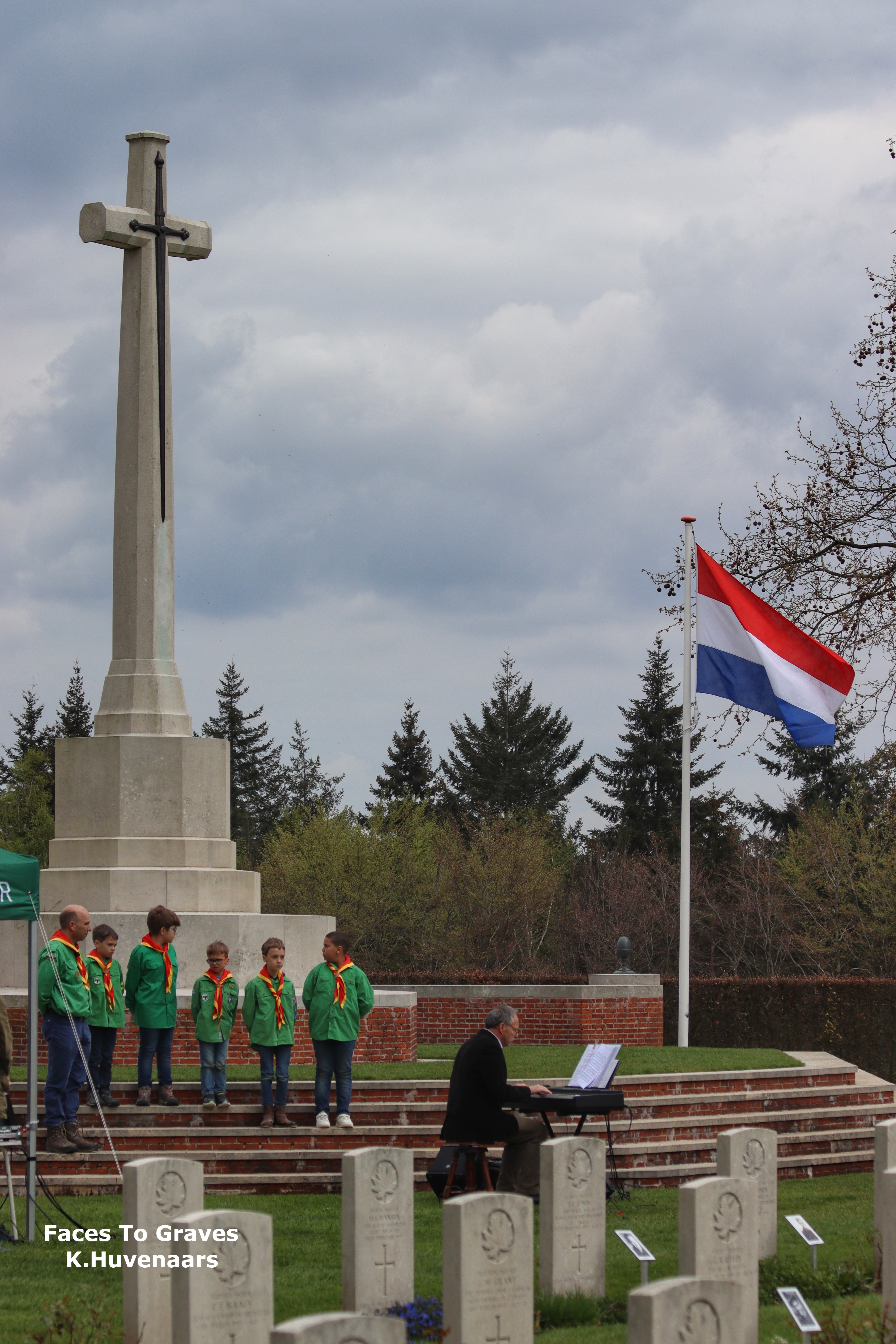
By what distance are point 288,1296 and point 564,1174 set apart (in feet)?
5.03

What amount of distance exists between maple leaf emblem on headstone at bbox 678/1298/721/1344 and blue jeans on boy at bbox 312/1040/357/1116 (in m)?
6.87

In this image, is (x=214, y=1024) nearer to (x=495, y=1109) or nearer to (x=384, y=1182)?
(x=495, y=1109)

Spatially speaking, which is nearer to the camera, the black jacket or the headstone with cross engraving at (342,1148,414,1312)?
the headstone with cross engraving at (342,1148,414,1312)

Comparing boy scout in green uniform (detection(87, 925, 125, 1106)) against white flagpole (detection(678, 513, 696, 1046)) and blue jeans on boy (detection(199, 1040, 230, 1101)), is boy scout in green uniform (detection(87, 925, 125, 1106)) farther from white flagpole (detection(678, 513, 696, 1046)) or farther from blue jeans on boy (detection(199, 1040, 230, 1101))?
white flagpole (detection(678, 513, 696, 1046))

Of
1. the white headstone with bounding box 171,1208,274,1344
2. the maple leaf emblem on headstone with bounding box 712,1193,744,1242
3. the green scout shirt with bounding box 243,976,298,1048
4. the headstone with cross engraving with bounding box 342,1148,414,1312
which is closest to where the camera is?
the white headstone with bounding box 171,1208,274,1344

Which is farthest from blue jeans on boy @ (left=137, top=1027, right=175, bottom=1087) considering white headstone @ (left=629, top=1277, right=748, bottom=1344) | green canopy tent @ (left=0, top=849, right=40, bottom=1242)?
white headstone @ (left=629, top=1277, right=748, bottom=1344)

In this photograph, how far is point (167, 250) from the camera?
1738 cm

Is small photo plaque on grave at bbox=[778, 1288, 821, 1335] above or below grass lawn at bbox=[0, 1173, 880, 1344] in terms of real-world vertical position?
above

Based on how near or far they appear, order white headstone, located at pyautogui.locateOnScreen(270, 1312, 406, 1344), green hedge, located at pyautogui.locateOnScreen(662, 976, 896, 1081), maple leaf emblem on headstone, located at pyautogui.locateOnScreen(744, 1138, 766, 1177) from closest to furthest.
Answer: white headstone, located at pyautogui.locateOnScreen(270, 1312, 406, 1344), maple leaf emblem on headstone, located at pyautogui.locateOnScreen(744, 1138, 766, 1177), green hedge, located at pyautogui.locateOnScreen(662, 976, 896, 1081)

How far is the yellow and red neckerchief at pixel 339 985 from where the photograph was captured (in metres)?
12.1

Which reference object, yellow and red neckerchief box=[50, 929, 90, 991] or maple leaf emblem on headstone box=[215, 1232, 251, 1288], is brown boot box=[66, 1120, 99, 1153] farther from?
maple leaf emblem on headstone box=[215, 1232, 251, 1288]

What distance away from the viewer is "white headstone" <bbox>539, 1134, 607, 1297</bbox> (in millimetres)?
8164

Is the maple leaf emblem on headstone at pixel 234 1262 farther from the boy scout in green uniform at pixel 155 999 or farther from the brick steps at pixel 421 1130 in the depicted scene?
the boy scout in green uniform at pixel 155 999

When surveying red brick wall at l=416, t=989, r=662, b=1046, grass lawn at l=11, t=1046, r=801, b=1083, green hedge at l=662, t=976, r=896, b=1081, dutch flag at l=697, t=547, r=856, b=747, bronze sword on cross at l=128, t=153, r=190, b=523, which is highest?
bronze sword on cross at l=128, t=153, r=190, b=523
